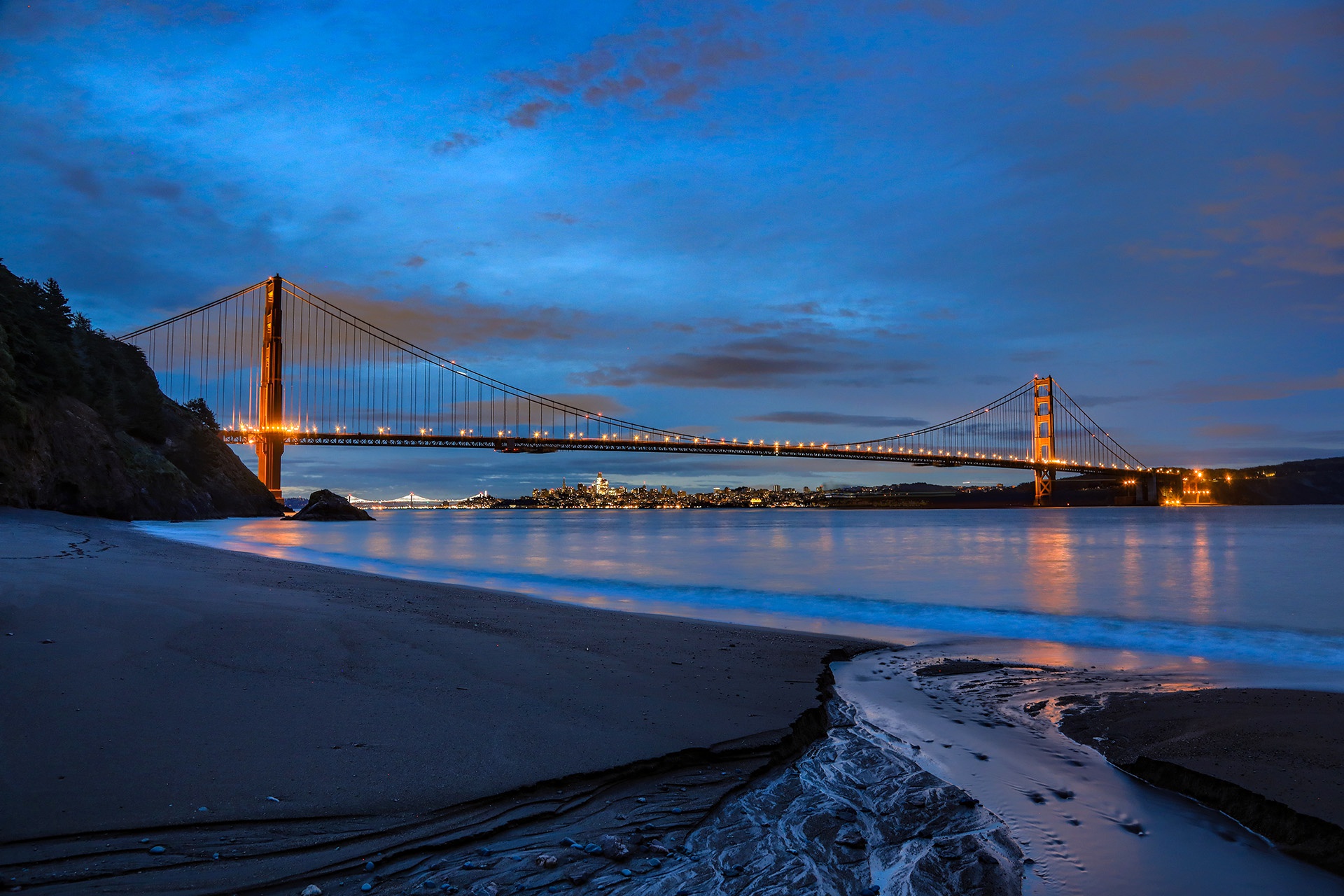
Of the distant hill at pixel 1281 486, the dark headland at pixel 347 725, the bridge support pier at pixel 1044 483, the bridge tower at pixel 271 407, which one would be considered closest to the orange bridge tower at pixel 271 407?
the bridge tower at pixel 271 407

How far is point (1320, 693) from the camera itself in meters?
4.68

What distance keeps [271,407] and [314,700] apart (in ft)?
162

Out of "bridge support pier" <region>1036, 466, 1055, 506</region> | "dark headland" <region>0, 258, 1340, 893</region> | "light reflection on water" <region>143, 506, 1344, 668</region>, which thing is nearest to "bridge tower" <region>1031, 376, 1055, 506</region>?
"bridge support pier" <region>1036, 466, 1055, 506</region>

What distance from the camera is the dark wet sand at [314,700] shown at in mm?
2256

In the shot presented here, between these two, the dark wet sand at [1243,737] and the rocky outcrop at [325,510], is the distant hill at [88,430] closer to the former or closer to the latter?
the rocky outcrop at [325,510]

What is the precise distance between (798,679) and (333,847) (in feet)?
10.1

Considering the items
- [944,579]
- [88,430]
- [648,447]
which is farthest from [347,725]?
[648,447]

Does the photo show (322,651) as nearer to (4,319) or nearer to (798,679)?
(798,679)

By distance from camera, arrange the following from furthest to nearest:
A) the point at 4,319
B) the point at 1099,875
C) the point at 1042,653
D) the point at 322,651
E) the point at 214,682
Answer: the point at 4,319 < the point at 1042,653 < the point at 322,651 < the point at 214,682 < the point at 1099,875

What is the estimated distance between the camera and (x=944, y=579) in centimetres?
1389

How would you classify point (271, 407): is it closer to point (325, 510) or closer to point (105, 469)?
point (325, 510)

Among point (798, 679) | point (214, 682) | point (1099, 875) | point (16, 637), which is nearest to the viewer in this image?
point (1099, 875)

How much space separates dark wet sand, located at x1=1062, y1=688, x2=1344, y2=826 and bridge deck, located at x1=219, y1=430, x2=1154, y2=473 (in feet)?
145

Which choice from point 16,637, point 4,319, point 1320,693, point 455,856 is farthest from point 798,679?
point 4,319
